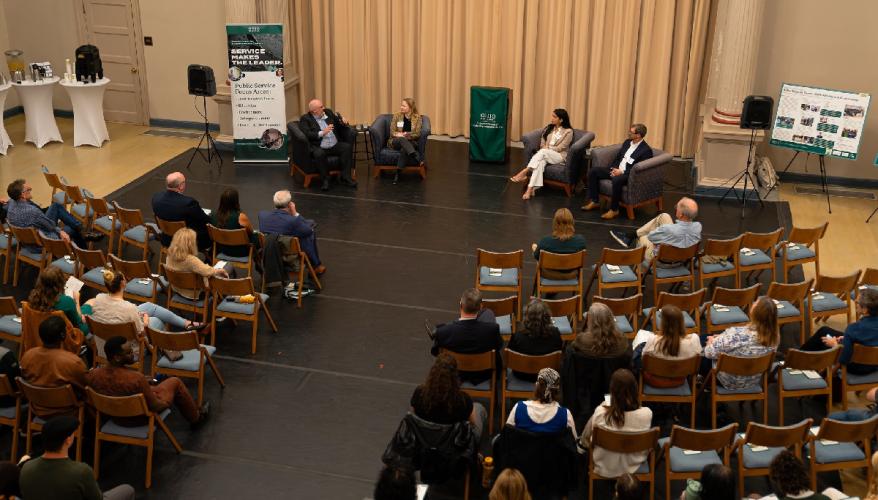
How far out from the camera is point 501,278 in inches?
323

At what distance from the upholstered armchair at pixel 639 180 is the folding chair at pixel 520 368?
461 cm

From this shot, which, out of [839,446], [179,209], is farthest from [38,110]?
[839,446]

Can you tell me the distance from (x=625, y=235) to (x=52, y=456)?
643 centimetres

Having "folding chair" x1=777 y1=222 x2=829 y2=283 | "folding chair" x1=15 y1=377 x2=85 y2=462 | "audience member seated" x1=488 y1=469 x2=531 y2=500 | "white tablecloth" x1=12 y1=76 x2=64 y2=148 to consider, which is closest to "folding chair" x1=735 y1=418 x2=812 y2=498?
"audience member seated" x1=488 y1=469 x2=531 y2=500

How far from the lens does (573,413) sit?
6543 mm

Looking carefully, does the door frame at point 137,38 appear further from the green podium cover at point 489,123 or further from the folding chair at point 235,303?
the folding chair at point 235,303

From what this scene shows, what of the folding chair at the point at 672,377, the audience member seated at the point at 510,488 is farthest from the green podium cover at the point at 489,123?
the audience member seated at the point at 510,488

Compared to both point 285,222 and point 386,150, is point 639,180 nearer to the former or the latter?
point 386,150

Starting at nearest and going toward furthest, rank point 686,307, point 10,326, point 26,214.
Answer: point 10,326 < point 686,307 < point 26,214

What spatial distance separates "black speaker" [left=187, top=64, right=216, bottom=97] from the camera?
12078 millimetres

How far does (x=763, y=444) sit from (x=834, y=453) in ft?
1.73

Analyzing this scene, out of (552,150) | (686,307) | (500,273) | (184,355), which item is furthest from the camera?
(552,150)

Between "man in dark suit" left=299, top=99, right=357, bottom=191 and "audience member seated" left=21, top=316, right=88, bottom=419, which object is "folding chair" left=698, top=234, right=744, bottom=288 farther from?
"audience member seated" left=21, top=316, right=88, bottom=419

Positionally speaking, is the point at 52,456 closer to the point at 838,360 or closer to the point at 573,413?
the point at 573,413
